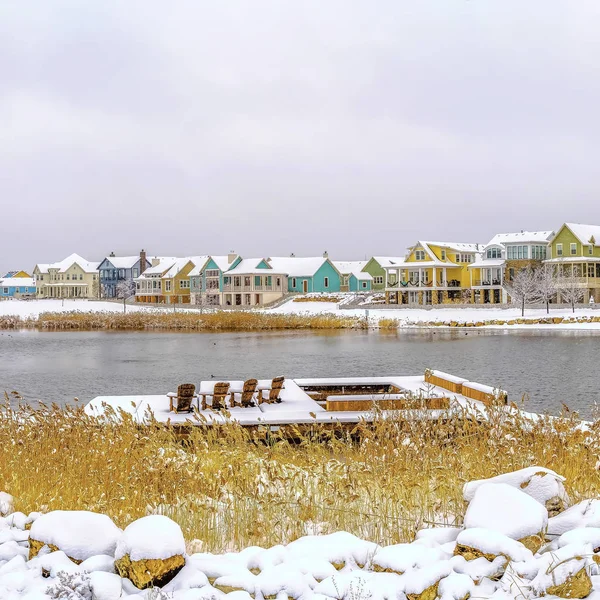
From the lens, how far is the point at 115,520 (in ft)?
24.1

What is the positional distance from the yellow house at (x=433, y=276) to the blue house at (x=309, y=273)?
1677cm

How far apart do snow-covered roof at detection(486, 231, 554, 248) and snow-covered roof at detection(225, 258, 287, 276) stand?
31.2 m

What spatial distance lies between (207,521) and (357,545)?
5.59 feet

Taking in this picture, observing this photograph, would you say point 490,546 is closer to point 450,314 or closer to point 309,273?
point 450,314

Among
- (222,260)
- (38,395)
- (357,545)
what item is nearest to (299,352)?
(38,395)

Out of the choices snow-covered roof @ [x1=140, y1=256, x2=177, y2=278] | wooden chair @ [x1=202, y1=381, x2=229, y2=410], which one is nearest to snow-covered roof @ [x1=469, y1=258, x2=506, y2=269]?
snow-covered roof @ [x1=140, y1=256, x2=177, y2=278]

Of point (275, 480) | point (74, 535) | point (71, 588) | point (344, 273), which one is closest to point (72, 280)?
point (344, 273)

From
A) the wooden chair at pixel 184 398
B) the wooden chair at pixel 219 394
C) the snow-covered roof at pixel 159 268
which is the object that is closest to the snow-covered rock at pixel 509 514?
the wooden chair at pixel 184 398

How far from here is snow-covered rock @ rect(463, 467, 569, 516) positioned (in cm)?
690

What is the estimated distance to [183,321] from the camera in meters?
70.1

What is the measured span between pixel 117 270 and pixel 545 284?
84295 millimetres

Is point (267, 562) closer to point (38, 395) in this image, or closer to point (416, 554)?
point (416, 554)

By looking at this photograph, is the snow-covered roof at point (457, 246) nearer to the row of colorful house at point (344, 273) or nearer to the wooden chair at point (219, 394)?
the row of colorful house at point (344, 273)

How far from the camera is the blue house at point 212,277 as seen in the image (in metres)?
99.8
